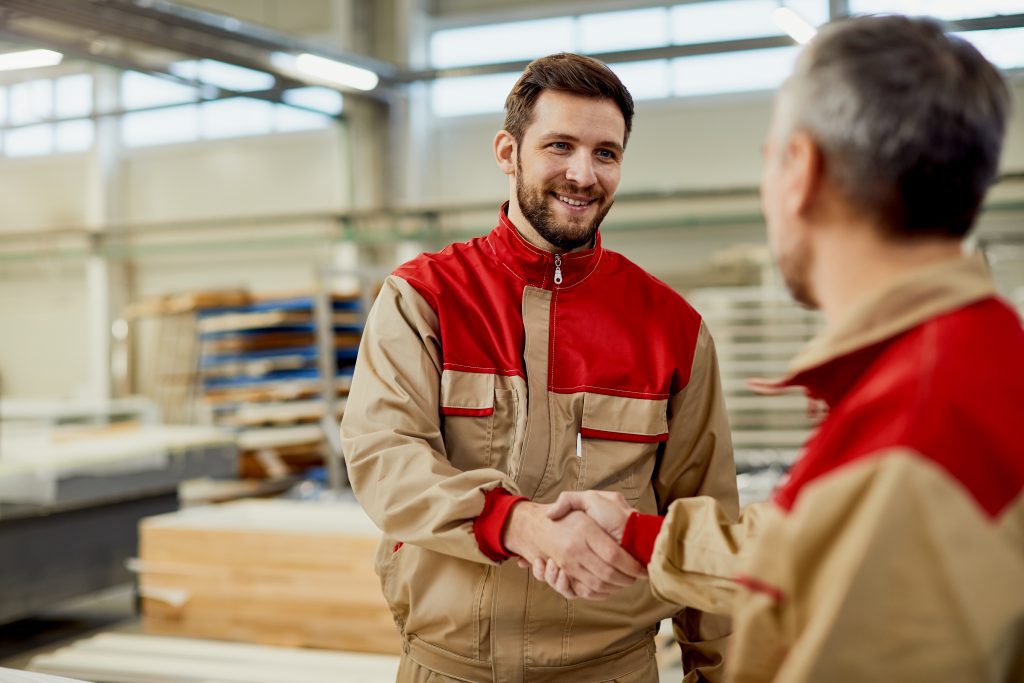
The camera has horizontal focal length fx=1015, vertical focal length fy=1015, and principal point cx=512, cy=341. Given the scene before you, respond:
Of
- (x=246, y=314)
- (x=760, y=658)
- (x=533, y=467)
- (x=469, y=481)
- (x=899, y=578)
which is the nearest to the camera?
(x=899, y=578)

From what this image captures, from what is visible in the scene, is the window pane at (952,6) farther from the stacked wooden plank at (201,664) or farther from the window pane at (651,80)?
the stacked wooden plank at (201,664)

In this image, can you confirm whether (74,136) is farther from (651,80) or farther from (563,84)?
(563,84)

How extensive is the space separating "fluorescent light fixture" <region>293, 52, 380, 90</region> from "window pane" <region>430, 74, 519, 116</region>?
245cm

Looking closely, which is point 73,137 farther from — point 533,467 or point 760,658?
point 760,658

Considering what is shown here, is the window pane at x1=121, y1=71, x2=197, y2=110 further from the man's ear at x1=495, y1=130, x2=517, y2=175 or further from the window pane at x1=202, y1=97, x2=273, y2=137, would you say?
the man's ear at x1=495, y1=130, x2=517, y2=175

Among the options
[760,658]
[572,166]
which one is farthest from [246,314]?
[760,658]

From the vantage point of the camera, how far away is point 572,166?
210 cm

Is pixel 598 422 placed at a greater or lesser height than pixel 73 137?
lesser

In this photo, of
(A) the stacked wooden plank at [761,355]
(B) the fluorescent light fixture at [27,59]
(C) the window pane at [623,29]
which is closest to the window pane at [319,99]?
(C) the window pane at [623,29]

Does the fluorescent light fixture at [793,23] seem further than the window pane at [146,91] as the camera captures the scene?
No

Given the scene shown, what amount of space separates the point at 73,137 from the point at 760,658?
15185mm

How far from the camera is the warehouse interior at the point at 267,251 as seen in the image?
4930 millimetres

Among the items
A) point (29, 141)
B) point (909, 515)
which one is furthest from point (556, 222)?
point (29, 141)

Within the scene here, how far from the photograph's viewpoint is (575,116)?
2.09m
